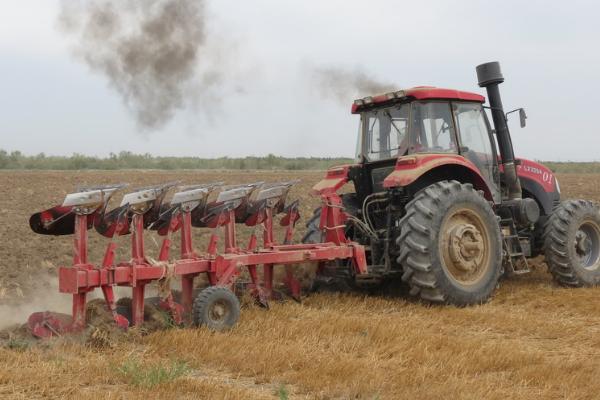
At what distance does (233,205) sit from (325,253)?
1028 mm

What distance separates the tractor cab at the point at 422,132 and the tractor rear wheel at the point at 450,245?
0.51 metres

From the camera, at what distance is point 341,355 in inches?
190

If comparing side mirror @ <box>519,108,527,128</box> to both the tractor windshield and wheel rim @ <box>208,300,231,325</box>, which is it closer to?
the tractor windshield

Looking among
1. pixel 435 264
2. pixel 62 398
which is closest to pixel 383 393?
pixel 62 398

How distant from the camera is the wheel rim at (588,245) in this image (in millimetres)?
8547

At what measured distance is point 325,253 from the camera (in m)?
6.84

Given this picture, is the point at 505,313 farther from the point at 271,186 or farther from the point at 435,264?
the point at 271,186

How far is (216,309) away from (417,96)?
338 cm

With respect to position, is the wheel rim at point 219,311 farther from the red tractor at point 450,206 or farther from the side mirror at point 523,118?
the side mirror at point 523,118

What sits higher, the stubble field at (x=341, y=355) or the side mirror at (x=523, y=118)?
the side mirror at (x=523, y=118)

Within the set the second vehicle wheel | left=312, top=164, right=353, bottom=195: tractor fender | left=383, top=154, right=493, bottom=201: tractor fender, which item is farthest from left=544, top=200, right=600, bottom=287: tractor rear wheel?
the second vehicle wheel

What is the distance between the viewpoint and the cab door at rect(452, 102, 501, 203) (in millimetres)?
7930

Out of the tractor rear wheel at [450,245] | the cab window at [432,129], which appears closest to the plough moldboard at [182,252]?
the tractor rear wheel at [450,245]

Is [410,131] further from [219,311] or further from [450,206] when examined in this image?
[219,311]
